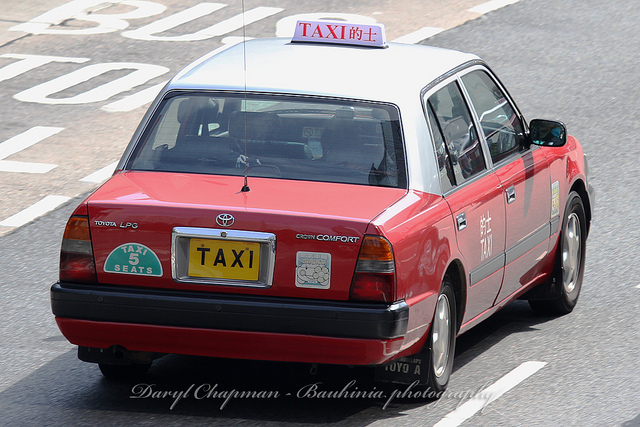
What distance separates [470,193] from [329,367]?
1.14 meters

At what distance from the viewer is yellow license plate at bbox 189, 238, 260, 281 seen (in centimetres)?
540

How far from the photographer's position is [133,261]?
552 centimetres

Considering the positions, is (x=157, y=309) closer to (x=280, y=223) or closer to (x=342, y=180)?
(x=280, y=223)

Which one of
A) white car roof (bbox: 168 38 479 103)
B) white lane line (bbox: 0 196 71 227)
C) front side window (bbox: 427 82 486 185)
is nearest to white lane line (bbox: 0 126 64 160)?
white lane line (bbox: 0 196 71 227)

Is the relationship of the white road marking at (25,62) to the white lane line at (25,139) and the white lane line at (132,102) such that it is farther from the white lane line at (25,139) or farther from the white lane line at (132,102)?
the white lane line at (25,139)

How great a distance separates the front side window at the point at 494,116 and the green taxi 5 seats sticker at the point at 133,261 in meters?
2.18

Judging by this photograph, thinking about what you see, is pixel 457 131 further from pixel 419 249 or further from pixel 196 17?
pixel 196 17

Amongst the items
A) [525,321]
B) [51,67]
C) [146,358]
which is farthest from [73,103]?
[146,358]

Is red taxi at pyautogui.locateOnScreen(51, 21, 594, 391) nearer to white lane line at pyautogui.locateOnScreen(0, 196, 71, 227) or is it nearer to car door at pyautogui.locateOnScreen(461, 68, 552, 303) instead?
car door at pyautogui.locateOnScreen(461, 68, 552, 303)

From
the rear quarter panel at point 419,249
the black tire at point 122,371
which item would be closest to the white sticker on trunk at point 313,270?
the rear quarter panel at point 419,249

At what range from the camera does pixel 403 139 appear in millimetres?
5969

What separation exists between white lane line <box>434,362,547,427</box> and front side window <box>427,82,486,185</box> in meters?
1.06

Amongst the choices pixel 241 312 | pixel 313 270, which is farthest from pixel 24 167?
pixel 313 270

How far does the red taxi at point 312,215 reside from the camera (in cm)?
539
